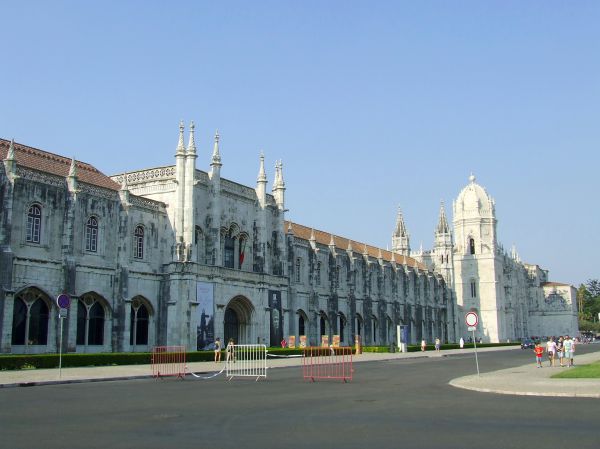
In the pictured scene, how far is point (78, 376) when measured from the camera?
26.1 meters

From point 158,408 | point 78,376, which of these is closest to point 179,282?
point 78,376

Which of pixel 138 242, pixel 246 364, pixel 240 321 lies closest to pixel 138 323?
pixel 138 242

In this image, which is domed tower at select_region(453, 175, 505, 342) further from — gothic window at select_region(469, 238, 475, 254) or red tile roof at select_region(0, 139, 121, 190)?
red tile roof at select_region(0, 139, 121, 190)

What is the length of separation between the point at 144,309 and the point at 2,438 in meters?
34.9

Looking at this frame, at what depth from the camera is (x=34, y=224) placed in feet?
123

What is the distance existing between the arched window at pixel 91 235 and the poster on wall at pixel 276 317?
1698 cm

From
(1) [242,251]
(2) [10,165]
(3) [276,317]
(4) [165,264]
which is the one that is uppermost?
(2) [10,165]

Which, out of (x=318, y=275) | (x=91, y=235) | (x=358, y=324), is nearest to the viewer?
(x=91, y=235)

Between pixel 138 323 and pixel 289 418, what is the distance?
108 feet

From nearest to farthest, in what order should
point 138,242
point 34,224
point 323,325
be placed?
1. point 34,224
2. point 138,242
3. point 323,325

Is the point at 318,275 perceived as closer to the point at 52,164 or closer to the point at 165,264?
the point at 165,264

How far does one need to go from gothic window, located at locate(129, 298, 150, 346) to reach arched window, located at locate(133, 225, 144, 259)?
9.81ft

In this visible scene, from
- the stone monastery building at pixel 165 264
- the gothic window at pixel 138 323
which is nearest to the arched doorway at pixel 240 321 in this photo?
the stone monastery building at pixel 165 264

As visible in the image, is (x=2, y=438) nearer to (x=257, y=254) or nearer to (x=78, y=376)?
(x=78, y=376)
